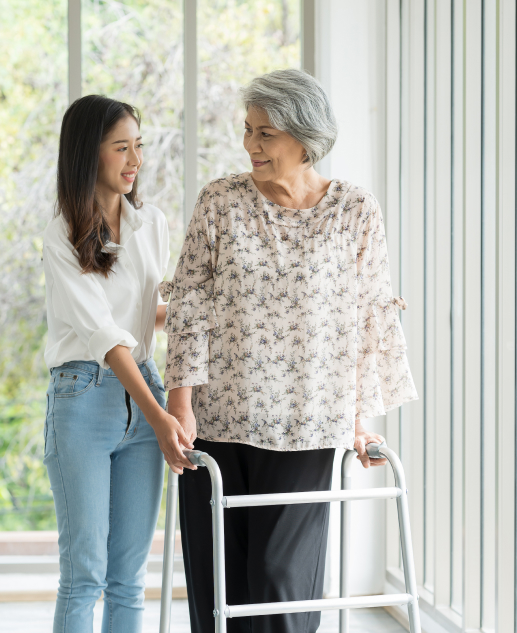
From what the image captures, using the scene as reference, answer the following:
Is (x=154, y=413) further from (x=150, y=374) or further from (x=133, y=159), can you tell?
(x=133, y=159)

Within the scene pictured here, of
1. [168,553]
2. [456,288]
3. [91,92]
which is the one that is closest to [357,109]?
[456,288]

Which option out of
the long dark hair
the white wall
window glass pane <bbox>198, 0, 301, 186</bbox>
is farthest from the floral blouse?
window glass pane <bbox>198, 0, 301, 186</bbox>

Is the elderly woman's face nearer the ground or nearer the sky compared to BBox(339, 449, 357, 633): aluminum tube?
nearer the sky

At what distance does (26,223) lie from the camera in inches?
96.6

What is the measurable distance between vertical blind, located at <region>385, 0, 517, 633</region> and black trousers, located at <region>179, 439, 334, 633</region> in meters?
0.53

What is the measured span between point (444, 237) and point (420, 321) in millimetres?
338

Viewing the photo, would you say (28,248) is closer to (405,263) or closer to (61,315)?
(61,315)

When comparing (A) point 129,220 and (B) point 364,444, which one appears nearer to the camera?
(B) point 364,444

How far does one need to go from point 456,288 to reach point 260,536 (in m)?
0.97

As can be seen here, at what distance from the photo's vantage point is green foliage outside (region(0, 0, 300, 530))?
240cm

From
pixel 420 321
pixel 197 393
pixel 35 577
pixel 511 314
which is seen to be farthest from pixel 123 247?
pixel 35 577

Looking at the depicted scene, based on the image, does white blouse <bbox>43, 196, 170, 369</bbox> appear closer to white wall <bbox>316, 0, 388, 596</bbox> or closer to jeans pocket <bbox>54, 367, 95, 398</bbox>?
jeans pocket <bbox>54, 367, 95, 398</bbox>

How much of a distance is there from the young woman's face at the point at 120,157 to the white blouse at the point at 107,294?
7 cm

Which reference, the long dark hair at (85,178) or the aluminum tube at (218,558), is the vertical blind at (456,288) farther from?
the long dark hair at (85,178)
